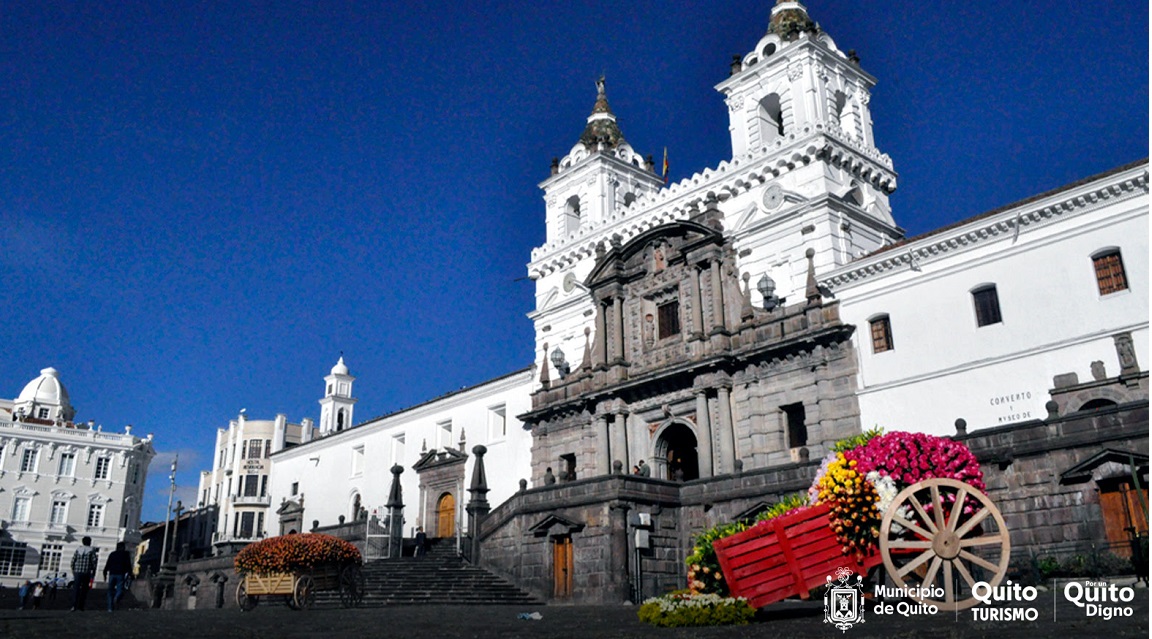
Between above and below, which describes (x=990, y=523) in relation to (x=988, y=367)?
below

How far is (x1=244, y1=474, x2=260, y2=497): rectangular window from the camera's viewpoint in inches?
2477

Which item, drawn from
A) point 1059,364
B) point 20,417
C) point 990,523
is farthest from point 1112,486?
point 20,417

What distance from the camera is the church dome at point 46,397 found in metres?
72.3

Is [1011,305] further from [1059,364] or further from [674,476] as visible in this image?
[674,476]

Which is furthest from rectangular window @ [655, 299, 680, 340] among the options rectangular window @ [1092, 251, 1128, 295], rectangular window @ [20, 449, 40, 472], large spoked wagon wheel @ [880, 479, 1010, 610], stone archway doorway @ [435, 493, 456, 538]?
rectangular window @ [20, 449, 40, 472]

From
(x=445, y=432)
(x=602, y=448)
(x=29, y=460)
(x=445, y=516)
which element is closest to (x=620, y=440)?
(x=602, y=448)

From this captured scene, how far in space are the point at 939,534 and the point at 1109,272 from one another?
50.5ft

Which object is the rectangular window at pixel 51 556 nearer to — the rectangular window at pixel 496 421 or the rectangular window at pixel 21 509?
the rectangular window at pixel 21 509

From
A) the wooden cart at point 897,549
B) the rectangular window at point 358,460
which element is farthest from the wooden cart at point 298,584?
the rectangular window at point 358,460

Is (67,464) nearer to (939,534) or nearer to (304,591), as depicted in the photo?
(304,591)

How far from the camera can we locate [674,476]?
31.5 m

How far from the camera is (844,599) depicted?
10.7m

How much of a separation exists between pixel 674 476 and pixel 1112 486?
615 inches

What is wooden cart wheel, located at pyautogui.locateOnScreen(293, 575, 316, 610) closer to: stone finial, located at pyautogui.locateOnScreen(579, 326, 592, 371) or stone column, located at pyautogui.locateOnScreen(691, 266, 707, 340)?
stone column, located at pyautogui.locateOnScreen(691, 266, 707, 340)
